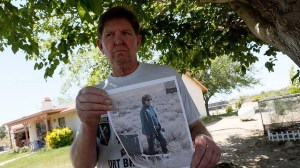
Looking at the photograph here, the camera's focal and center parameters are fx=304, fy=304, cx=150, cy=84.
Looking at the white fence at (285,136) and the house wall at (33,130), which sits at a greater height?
the house wall at (33,130)

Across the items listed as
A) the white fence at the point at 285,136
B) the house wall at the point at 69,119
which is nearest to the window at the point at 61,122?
the house wall at the point at 69,119

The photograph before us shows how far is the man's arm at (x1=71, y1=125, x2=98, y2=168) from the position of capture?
1.64 m

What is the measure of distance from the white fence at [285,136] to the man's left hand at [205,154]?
9.60 meters

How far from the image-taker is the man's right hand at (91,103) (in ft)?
4.75

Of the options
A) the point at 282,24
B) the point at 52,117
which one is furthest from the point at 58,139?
the point at 282,24

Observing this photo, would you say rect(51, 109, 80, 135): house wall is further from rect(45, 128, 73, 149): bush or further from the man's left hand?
the man's left hand

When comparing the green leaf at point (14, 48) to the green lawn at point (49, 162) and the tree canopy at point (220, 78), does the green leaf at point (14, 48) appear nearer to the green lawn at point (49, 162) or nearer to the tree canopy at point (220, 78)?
the green lawn at point (49, 162)

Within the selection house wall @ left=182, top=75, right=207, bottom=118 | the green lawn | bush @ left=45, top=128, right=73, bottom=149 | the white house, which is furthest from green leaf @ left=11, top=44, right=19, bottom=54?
house wall @ left=182, top=75, right=207, bottom=118

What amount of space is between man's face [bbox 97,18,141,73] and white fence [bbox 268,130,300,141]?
949 cm

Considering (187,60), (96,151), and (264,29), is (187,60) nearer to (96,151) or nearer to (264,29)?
(264,29)

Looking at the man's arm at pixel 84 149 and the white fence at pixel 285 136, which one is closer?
the man's arm at pixel 84 149

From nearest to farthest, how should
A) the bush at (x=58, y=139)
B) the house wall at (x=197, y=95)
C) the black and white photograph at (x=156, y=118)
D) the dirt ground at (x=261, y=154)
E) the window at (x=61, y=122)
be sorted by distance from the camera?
the black and white photograph at (x=156, y=118) → the dirt ground at (x=261, y=154) → the bush at (x=58, y=139) → the window at (x=61, y=122) → the house wall at (x=197, y=95)

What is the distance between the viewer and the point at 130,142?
5.35 feet

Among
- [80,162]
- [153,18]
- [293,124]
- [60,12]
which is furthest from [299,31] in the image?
[293,124]
